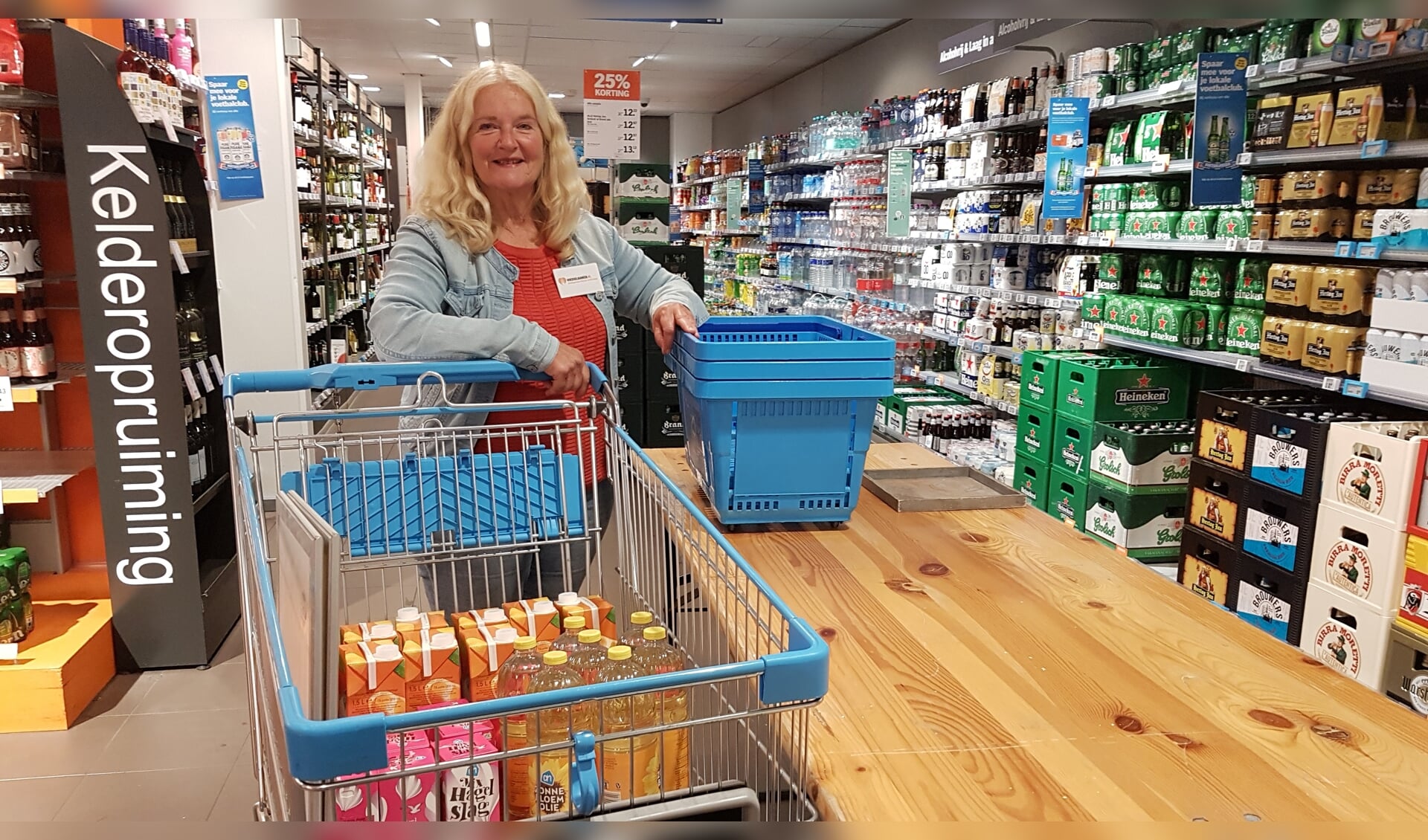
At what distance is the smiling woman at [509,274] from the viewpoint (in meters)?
2.00

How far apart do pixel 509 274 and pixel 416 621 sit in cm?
98

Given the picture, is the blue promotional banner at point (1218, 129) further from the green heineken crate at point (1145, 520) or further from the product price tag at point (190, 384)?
the product price tag at point (190, 384)

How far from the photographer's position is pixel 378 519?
69.0 inches

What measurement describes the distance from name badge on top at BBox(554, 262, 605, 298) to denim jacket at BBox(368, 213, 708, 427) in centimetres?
3

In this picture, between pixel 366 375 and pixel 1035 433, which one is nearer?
pixel 366 375

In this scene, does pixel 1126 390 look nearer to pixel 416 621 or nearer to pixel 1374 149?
pixel 1374 149

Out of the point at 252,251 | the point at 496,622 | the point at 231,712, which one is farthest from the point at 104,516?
the point at 496,622

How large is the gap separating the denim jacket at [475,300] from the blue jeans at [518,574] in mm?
310

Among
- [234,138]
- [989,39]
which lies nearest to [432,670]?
[234,138]

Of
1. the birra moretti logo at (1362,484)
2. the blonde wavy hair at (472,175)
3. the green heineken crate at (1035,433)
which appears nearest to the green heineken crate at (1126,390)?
the green heineken crate at (1035,433)

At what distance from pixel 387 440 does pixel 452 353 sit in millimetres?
272

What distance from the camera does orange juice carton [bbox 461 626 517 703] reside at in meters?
1.45

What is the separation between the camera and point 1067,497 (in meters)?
4.80

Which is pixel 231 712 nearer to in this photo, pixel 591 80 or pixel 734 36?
pixel 591 80
